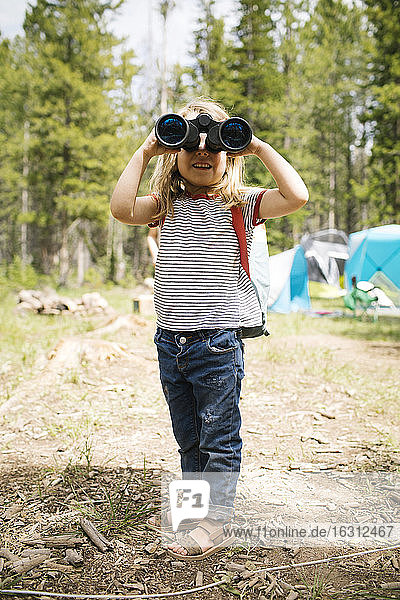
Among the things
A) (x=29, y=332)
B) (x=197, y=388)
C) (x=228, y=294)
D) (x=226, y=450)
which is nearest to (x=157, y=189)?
(x=228, y=294)

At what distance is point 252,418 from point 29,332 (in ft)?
14.5

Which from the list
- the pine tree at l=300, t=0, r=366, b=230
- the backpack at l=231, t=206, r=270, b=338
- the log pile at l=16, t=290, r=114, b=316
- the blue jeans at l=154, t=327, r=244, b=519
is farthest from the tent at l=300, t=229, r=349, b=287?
the blue jeans at l=154, t=327, r=244, b=519

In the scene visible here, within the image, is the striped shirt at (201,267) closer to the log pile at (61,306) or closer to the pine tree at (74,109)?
the log pile at (61,306)

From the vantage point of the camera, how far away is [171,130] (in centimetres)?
172

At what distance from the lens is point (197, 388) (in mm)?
1820

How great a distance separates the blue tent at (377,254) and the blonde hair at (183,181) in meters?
6.45

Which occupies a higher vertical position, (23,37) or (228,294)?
(23,37)

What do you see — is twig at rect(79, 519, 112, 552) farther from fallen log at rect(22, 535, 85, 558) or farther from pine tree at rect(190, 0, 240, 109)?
pine tree at rect(190, 0, 240, 109)

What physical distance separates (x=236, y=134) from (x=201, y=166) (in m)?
0.19

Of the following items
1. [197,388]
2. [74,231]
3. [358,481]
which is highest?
[74,231]

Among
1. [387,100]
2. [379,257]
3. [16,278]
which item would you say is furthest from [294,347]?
[16,278]

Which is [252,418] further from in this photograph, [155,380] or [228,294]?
[228,294]

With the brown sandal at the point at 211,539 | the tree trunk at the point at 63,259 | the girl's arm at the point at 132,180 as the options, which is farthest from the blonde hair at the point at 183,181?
the tree trunk at the point at 63,259

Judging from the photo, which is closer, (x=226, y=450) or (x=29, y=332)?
(x=226, y=450)
